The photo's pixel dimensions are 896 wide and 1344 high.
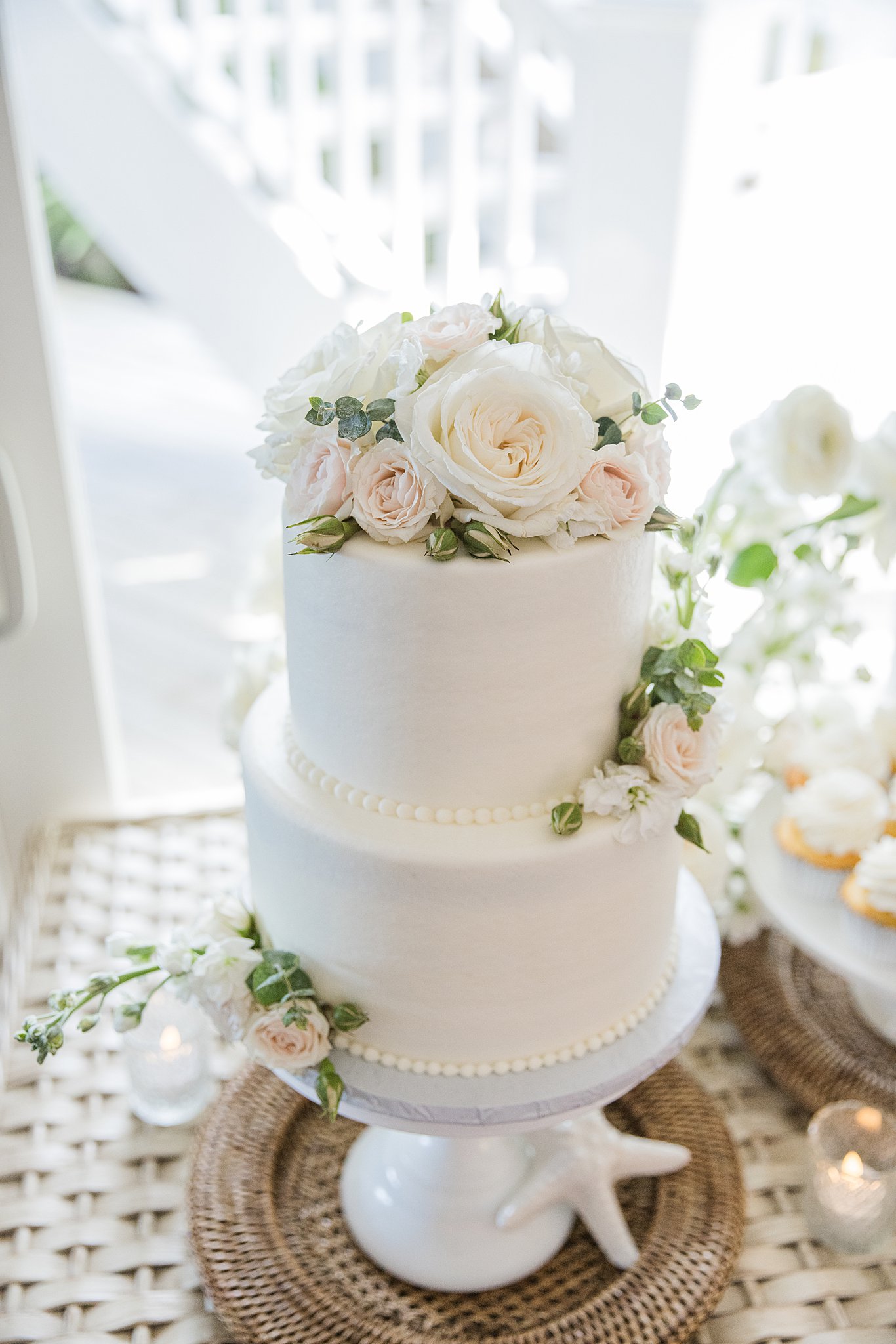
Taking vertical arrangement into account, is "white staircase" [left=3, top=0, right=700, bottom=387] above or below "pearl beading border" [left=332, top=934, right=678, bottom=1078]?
above

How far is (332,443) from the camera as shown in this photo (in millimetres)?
875

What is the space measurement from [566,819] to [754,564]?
70 cm

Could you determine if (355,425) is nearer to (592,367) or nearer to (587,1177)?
(592,367)

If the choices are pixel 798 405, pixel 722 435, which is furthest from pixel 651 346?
pixel 798 405

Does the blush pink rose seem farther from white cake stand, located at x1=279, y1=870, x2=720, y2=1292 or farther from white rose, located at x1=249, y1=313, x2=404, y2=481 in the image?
white cake stand, located at x1=279, y1=870, x2=720, y2=1292

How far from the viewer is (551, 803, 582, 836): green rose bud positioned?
945mm

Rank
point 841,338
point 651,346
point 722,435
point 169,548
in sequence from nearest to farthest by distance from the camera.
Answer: point 651,346, point 722,435, point 841,338, point 169,548

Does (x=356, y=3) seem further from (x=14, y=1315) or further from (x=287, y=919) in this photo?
(x=14, y=1315)

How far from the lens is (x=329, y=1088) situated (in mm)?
994

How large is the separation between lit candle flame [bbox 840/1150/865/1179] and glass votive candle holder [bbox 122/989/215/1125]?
2.64 ft

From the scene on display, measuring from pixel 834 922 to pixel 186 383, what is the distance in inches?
189

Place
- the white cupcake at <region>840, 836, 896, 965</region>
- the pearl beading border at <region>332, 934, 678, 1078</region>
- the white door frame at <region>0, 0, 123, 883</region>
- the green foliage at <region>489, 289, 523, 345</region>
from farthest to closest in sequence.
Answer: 1. the white door frame at <region>0, 0, 123, 883</region>
2. the white cupcake at <region>840, 836, 896, 965</region>
3. the pearl beading border at <region>332, 934, 678, 1078</region>
4. the green foliage at <region>489, 289, 523, 345</region>

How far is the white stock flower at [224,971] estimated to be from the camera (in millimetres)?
1029

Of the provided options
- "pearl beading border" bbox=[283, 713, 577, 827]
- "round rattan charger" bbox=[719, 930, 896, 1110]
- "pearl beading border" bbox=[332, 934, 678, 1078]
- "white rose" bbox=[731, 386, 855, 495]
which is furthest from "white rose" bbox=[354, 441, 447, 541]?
"round rattan charger" bbox=[719, 930, 896, 1110]
